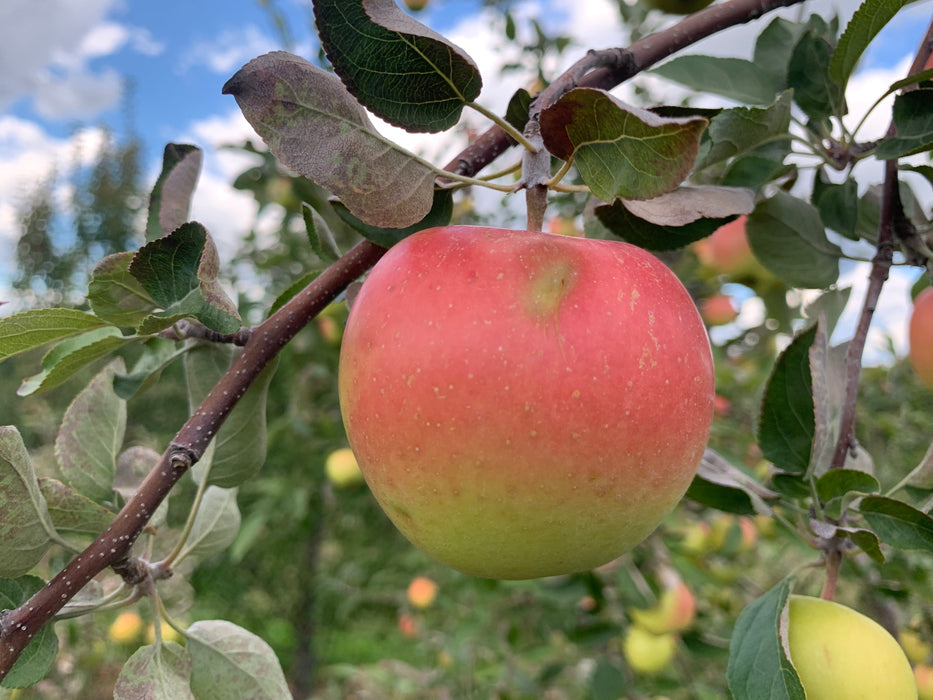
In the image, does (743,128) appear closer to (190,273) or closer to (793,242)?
(793,242)

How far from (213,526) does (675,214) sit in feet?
1.36

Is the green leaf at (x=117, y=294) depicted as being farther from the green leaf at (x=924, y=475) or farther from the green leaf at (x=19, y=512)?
the green leaf at (x=924, y=475)

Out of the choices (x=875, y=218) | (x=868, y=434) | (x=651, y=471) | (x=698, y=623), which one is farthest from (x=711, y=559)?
(x=651, y=471)

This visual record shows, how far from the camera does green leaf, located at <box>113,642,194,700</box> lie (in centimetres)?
40

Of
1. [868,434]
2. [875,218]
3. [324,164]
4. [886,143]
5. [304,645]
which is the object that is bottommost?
[304,645]

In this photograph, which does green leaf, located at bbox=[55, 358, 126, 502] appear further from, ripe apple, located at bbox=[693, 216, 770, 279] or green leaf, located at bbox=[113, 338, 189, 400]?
ripe apple, located at bbox=[693, 216, 770, 279]

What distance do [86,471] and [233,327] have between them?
22cm

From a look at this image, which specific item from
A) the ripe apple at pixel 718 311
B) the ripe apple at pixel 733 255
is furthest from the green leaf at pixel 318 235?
the ripe apple at pixel 718 311

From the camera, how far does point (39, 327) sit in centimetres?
40

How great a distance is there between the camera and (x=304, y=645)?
A: 2.53 metres

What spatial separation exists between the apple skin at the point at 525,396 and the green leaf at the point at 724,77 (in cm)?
30

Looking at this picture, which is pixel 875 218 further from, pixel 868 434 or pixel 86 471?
pixel 868 434

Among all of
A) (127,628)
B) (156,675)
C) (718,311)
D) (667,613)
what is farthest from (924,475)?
(127,628)

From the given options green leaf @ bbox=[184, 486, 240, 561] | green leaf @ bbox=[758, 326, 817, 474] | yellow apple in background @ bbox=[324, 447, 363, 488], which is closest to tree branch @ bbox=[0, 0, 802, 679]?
green leaf @ bbox=[184, 486, 240, 561]
